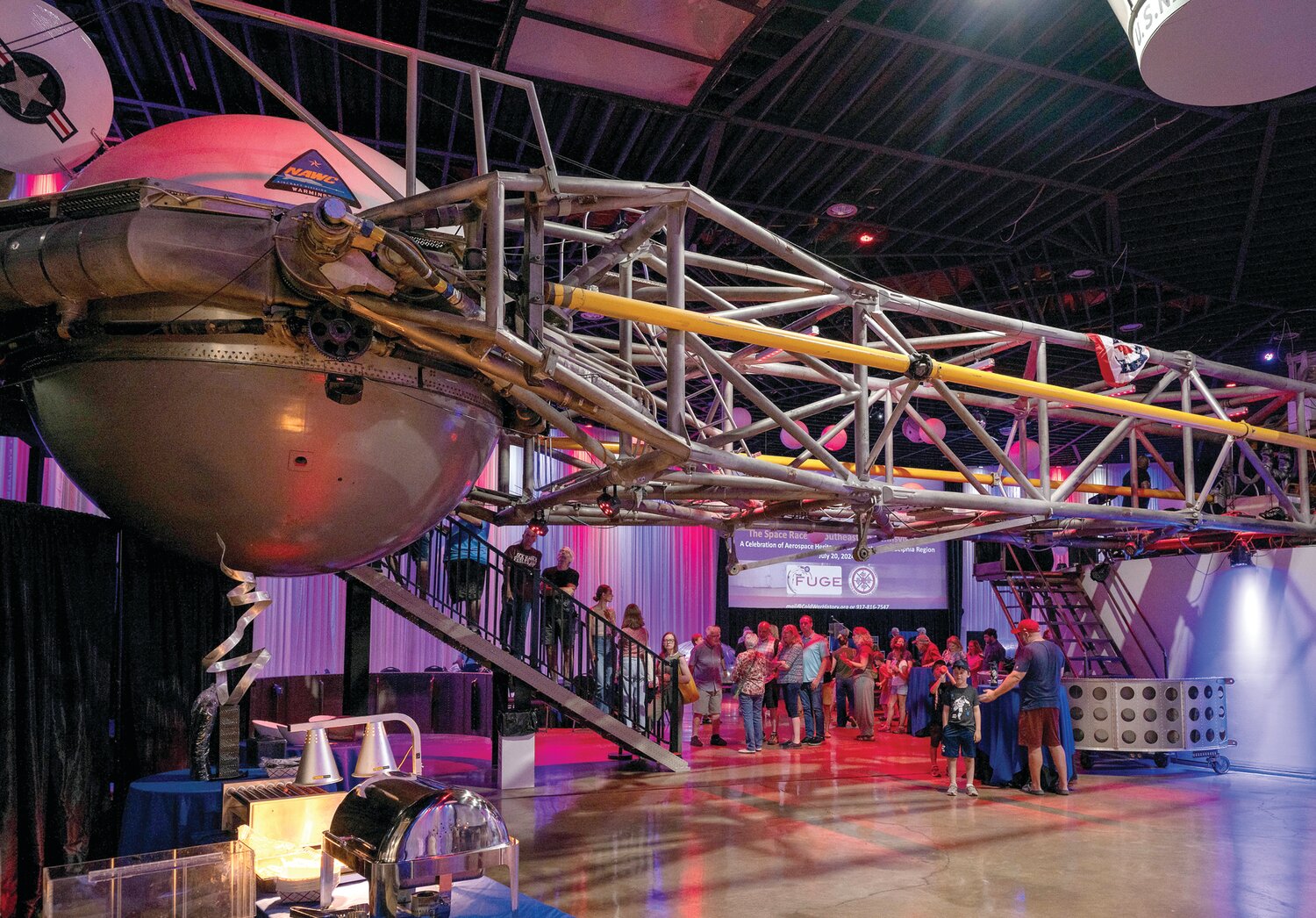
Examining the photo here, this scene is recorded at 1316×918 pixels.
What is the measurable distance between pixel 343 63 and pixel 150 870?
25.2ft

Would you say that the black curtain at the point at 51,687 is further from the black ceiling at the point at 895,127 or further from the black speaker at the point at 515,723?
the black speaker at the point at 515,723

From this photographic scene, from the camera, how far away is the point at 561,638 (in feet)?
43.2

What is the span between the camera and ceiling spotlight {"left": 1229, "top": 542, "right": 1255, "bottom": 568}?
1370 cm

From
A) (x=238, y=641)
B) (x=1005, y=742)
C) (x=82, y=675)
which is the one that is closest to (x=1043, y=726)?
(x=1005, y=742)

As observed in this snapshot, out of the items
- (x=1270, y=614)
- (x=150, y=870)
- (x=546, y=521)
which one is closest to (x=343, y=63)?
(x=546, y=521)

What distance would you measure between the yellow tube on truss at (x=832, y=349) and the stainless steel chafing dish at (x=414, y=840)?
281 cm

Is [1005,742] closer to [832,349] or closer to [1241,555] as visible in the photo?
[1241,555]

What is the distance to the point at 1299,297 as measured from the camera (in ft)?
51.5

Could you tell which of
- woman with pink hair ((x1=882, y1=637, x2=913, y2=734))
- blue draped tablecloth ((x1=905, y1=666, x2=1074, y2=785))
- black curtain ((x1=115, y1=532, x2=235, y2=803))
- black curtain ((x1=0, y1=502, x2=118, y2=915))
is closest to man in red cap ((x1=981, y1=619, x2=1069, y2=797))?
blue draped tablecloth ((x1=905, y1=666, x2=1074, y2=785))

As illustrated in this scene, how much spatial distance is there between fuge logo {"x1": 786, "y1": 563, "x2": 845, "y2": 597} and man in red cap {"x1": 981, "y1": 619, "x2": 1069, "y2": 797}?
1421 centimetres

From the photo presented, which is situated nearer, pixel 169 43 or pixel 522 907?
pixel 522 907

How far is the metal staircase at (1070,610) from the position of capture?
15664mm

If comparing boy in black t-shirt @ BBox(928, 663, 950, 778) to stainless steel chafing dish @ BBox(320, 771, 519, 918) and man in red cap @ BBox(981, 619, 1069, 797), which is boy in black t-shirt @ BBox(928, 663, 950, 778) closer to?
man in red cap @ BBox(981, 619, 1069, 797)

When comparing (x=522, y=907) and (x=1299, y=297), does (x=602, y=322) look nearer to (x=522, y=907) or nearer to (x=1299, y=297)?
(x=1299, y=297)
